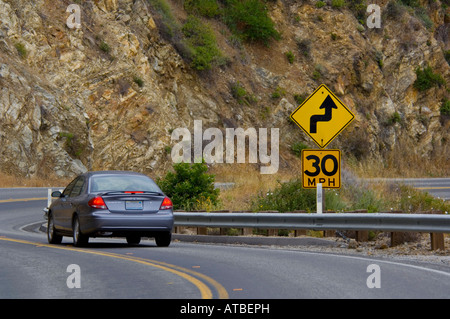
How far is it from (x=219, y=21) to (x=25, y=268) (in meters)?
39.9

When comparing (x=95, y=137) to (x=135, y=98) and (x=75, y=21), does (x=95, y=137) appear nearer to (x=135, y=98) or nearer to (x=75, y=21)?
(x=135, y=98)

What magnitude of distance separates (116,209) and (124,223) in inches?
12.2

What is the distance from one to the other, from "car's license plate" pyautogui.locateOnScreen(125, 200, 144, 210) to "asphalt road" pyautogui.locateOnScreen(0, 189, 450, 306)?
0.81 meters

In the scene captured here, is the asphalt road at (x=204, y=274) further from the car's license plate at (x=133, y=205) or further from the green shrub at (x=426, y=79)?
the green shrub at (x=426, y=79)

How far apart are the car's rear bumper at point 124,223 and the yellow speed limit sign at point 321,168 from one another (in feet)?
11.2

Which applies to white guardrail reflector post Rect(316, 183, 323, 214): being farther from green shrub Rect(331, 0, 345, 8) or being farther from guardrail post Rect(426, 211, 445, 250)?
green shrub Rect(331, 0, 345, 8)

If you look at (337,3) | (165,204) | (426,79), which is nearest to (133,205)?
(165,204)

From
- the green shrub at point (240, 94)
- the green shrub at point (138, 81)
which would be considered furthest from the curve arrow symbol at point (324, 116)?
the green shrub at point (240, 94)

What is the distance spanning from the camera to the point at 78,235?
52.3 ft

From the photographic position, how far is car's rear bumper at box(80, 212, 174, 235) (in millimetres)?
15312

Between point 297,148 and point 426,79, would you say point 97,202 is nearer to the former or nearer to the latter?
point 297,148

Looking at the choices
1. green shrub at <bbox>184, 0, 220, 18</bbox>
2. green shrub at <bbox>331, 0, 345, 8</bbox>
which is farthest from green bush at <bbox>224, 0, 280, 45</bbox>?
green shrub at <bbox>331, 0, 345, 8</bbox>

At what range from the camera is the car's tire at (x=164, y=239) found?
1628cm
